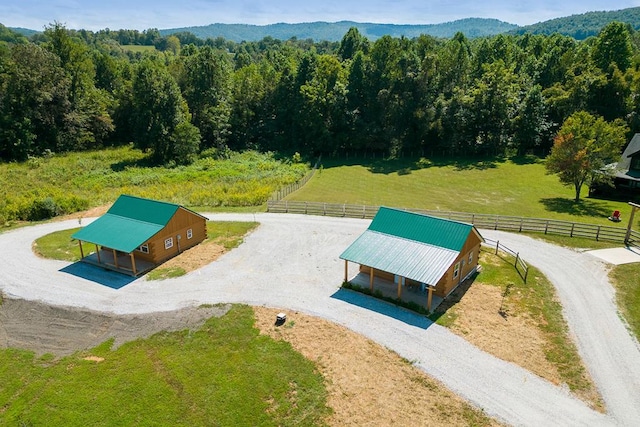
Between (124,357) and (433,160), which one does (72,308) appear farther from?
(433,160)

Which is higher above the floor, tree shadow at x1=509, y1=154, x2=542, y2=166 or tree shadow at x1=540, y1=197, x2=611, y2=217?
tree shadow at x1=509, y1=154, x2=542, y2=166

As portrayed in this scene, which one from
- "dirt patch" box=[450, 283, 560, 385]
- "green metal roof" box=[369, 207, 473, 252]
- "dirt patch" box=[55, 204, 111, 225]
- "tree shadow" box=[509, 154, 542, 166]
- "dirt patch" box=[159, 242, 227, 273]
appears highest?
"green metal roof" box=[369, 207, 473, 252]

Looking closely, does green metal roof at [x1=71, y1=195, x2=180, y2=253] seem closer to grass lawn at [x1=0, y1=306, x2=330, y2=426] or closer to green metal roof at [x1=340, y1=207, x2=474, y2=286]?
grass lawn at [x1=0, y1=306, x2=330, y2=426]

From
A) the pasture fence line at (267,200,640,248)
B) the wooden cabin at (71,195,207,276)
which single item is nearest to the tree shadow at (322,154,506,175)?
the pasture fence line at (267,200,640,248)

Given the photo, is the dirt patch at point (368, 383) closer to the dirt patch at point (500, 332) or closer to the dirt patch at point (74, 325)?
the dirt patch at point (500, 332)

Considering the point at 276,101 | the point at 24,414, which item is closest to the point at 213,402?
the point at 24,414

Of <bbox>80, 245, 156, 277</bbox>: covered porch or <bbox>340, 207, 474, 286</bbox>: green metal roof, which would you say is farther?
<bbox>80, 245, 156, 277</bbox>: covered porch

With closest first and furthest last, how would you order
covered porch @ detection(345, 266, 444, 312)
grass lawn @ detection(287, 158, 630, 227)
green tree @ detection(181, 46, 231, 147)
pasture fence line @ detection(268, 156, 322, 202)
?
covered porch @ detection(345, 266, 444, 312), grass lawn @ detection(287, 158, 630, 227), pasture fence line @ detection(268, 156, 322, 202), green tree @ detection(181, 46, 231, 147)

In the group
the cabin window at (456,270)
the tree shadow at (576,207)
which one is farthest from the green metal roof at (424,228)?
the tree shadow at (576,207)
